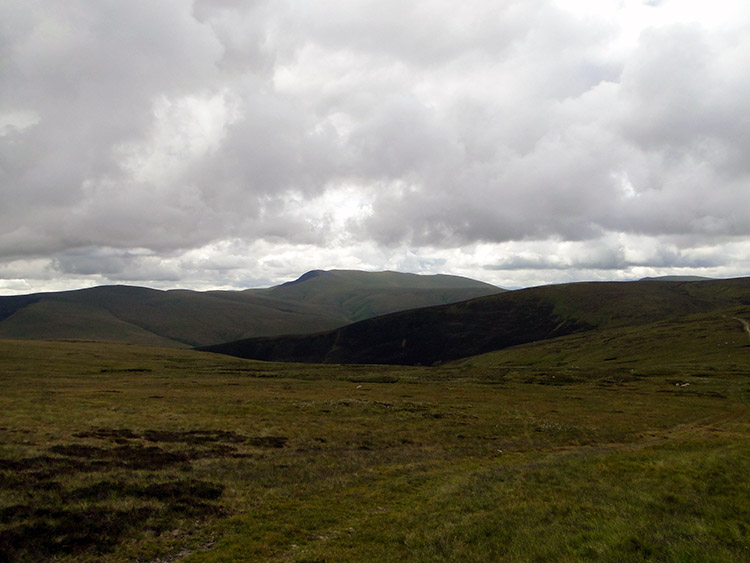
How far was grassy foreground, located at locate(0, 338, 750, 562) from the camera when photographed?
14438mm

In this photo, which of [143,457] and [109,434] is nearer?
[143,457]

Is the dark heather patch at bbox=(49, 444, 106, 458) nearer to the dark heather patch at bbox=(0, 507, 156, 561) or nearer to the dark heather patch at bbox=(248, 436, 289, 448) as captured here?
the dark heather patch at bbox=(248, 436, 289, 448)

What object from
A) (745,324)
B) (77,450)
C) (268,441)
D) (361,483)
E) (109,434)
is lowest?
(745,324)

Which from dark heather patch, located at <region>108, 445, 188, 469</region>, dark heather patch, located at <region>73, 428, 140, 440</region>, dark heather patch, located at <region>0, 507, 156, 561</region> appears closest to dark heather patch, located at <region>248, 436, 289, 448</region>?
dark heather patch, located at <region>108, 445, 188, 469</region>

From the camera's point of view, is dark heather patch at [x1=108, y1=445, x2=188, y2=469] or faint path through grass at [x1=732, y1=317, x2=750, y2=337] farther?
faint path through grass at [x1=732, y1=317, x2=750, y2=337]

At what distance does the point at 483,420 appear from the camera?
48.0m

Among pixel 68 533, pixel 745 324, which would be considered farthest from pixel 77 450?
pixel 745 324

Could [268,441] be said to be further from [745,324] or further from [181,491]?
[745,324]

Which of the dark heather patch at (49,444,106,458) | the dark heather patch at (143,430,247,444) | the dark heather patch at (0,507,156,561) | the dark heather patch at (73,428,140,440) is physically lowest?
the dark heather patch at (143,430,247,444)

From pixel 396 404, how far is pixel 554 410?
21.4 m

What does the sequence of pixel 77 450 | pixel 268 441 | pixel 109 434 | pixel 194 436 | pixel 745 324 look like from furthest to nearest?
pixel 745 324 → pixel 194 436 → pixel 268 441 → pixel 109 434 → pixel 77 450

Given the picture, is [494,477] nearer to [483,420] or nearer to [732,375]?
[483,420]

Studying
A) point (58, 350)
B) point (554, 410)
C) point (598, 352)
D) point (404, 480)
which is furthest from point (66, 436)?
point (598, 352)

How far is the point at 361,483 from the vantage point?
2431 centimetres
